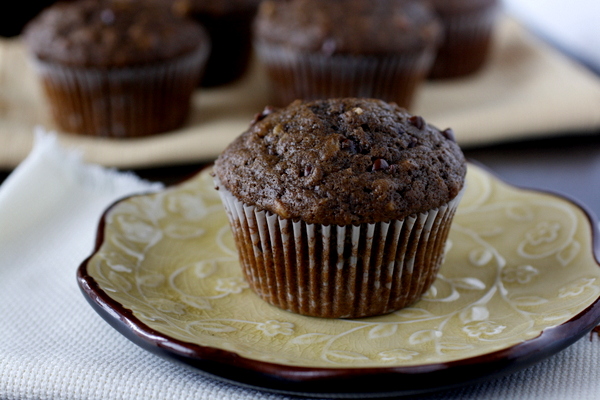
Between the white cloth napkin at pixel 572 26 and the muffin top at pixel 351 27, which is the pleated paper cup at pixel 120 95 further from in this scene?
the white cloth napkin at pixel 572 26

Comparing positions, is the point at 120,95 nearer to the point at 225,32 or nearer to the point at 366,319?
the point at 225,32

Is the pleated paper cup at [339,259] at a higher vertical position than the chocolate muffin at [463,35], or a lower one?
higher

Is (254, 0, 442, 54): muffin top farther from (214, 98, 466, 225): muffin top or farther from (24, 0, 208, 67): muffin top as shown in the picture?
(214, 98, 466, 225): muffin top

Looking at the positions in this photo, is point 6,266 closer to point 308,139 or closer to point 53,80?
point 308,139

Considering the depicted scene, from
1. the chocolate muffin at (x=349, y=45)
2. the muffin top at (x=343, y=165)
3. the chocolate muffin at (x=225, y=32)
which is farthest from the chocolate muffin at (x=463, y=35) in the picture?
the muffin top at (x=343, y=165)

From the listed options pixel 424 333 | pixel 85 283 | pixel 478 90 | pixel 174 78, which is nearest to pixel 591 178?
pixel 478 90
